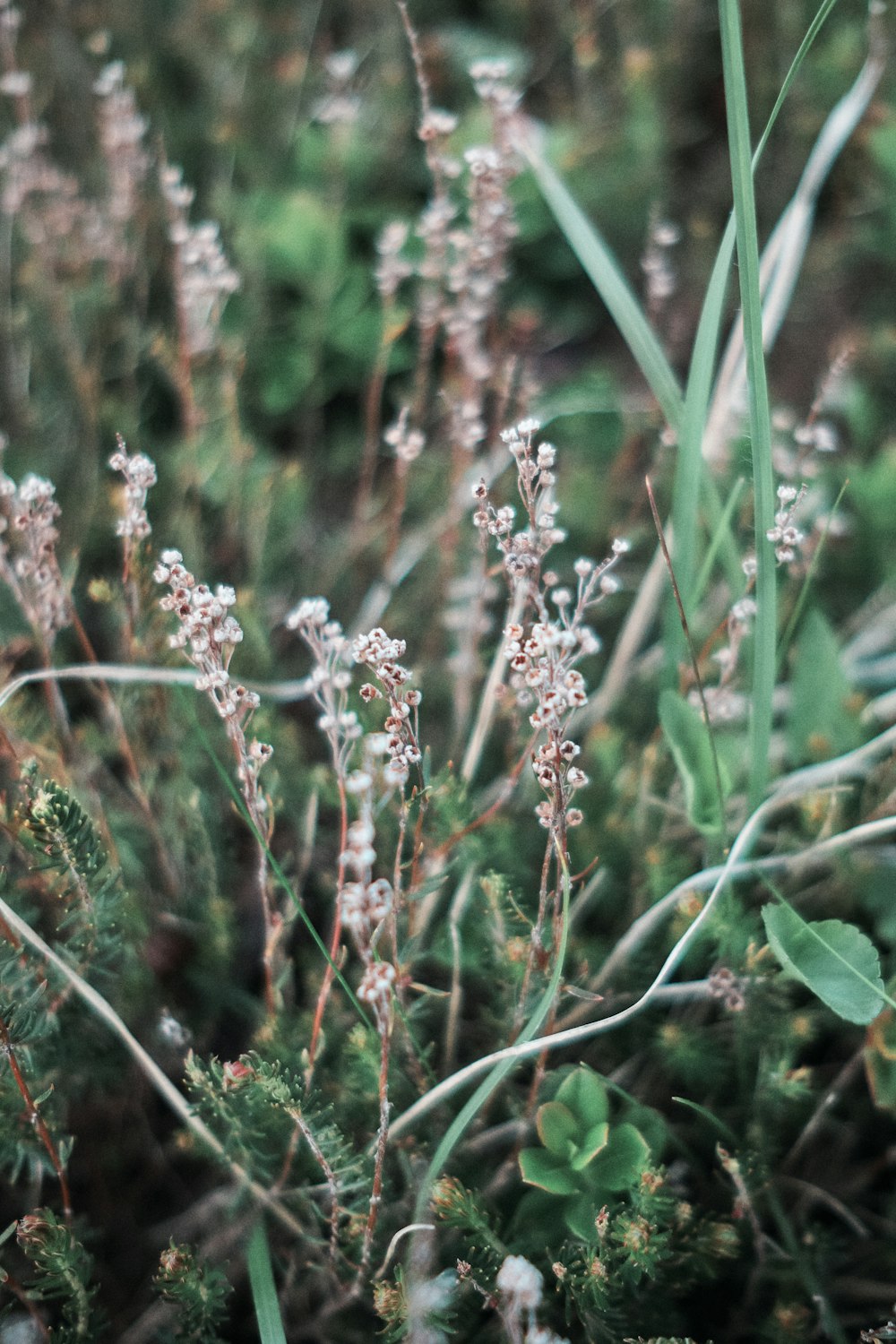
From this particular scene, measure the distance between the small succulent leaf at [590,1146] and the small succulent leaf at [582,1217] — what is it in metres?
0.03

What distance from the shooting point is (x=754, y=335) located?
0.98 meters

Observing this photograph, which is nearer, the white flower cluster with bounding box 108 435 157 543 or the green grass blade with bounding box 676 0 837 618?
the white flower cluster with bounding box 108 435 157 543

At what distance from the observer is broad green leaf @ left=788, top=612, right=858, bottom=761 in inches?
51.4

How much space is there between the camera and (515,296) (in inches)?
78.7

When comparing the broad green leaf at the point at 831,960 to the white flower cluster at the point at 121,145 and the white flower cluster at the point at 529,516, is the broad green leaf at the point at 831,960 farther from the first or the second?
the white flower cluster at the point at 121,145

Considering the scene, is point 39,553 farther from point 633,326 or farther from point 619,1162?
point 619,1162

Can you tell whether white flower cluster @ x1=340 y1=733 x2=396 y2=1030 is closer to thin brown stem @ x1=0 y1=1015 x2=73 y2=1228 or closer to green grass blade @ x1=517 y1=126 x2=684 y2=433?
thin brown stem @ x1=0 y1=1015 x2=73 y2=1228

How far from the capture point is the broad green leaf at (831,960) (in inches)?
37.1

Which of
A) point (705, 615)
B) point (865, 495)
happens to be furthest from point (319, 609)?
point (865, 495)

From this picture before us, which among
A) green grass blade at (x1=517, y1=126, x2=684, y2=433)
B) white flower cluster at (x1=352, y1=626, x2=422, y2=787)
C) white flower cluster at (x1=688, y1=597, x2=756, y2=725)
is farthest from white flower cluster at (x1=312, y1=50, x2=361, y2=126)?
white flower cluster at (x1=352, y1=626, x2=422, y2=787)

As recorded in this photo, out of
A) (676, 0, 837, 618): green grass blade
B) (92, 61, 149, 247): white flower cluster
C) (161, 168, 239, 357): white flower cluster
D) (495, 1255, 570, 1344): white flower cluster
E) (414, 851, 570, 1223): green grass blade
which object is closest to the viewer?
(495, 1255, 570, 1344): white flower cluster

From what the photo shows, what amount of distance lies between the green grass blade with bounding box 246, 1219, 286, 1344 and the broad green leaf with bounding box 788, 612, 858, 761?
Result: 0.83 m

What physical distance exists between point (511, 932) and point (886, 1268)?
56 cm

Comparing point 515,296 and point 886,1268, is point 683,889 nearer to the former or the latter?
point 886,1268
